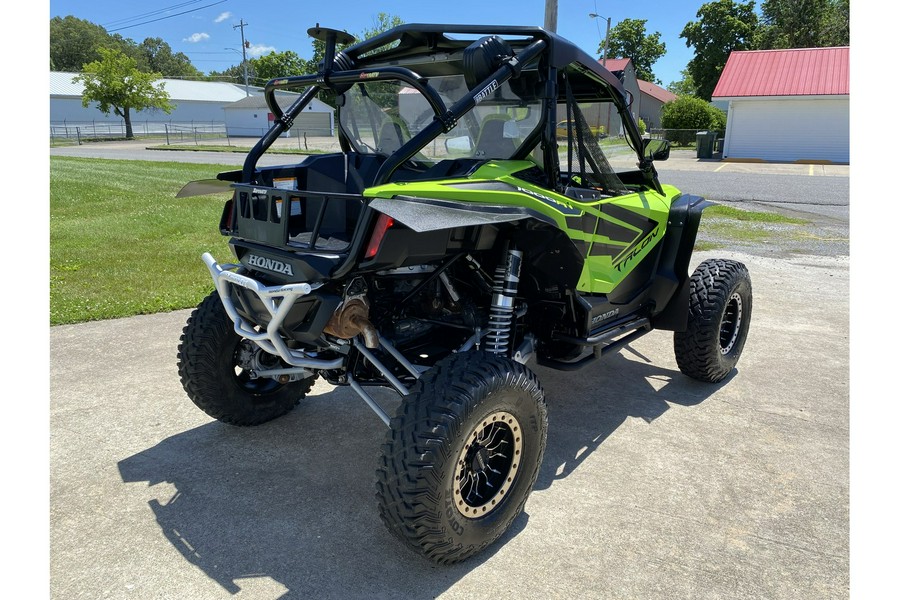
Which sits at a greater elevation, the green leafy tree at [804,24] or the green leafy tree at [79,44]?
the green leafy tree at [79,44]

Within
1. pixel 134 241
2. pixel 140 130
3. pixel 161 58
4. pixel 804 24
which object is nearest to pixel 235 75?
pixel 161 58

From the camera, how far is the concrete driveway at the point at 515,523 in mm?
2797

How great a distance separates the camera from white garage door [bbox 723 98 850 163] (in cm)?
3066

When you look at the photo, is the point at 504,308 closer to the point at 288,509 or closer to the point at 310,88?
the point at 288,509

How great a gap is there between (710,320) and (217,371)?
10.9 feet

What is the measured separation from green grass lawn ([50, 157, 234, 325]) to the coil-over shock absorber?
14.1 feet

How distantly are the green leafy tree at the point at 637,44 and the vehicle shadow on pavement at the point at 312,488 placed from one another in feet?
264

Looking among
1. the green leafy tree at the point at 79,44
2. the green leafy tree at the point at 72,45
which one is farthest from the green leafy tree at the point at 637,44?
the green leafy tree at the point at 72,45

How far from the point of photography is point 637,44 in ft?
258

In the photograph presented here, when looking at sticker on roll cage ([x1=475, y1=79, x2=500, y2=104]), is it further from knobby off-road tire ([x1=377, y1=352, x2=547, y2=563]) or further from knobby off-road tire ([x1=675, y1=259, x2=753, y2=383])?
knobby off-road tire ([x1=675, y1=259, x2=753, y2=383])

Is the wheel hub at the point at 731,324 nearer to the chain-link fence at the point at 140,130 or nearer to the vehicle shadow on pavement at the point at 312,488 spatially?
the vehicle shadow on pavement at the point at 312,488

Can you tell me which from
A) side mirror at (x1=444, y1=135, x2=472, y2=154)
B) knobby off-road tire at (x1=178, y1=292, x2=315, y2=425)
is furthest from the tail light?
knobby off-road tire at (x1=178, y1=292, x2=315, y2=425)
